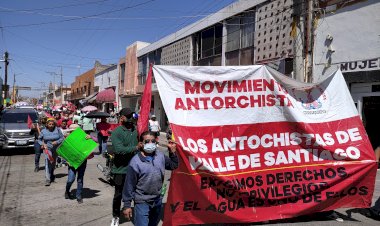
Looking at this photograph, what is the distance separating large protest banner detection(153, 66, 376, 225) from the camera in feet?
16.0

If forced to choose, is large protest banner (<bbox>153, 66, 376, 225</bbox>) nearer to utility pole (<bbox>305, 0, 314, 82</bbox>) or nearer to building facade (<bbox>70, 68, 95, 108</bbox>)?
utility pole (<bbox>305, 0, 314, 82</bbox>)

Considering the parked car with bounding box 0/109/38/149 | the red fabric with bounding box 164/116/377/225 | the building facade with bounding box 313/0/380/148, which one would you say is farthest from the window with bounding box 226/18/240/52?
the red fabric with bounding box 164/116/377/225

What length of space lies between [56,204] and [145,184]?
363 centimetres

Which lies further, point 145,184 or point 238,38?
point 238,38

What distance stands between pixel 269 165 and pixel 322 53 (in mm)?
9486

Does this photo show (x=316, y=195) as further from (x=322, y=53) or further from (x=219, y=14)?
(x=219, y=14)

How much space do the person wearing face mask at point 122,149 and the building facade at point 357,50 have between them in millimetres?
9331

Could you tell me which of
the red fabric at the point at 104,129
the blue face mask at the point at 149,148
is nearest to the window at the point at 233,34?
the red fabric at the point at 104,129

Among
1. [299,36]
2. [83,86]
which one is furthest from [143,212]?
[83,86]

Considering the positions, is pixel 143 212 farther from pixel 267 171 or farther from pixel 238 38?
pixel 238 38

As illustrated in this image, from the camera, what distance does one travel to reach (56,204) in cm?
670

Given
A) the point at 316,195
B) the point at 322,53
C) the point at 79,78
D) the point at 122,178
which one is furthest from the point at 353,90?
the point at 79,78

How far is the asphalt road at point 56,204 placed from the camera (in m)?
5.71

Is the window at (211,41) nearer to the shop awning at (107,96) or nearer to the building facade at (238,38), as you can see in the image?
the building facade at (238,38)
